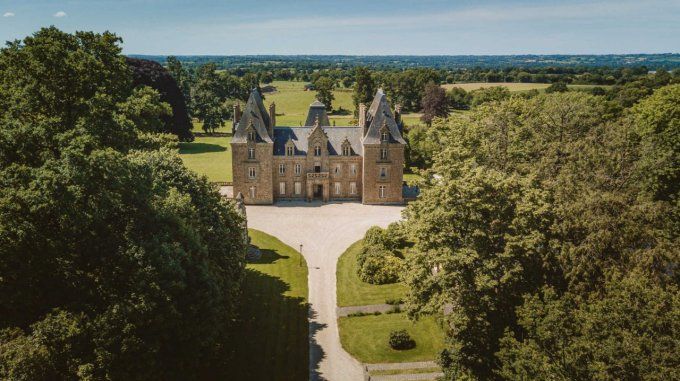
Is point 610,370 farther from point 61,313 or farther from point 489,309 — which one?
point 61,313

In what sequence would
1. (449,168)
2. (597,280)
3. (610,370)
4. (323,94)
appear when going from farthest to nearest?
(323,94) < (449,168) < (597,280) < (610,370)

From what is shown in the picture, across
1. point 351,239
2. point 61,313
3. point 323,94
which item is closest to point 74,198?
point 61,313

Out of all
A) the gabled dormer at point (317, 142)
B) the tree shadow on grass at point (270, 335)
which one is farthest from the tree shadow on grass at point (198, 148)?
the tree shadow on grass at point (270, 335)

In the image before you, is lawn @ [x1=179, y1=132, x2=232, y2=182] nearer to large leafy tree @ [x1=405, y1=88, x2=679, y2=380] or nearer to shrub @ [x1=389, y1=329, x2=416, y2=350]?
shrub @ [x1=389, y1=329, x2=416, y2=350]

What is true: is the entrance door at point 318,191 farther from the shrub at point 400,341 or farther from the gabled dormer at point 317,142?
the shrub at point 400,341

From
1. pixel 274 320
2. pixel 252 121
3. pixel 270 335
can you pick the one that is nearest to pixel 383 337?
pixel 270 335

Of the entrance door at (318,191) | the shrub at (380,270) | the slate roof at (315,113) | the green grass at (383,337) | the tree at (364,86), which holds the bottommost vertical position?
the green grass at (383,337)
